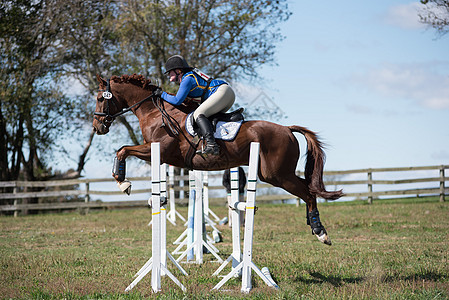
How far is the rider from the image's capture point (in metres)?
5.94

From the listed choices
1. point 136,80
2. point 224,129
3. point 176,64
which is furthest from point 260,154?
point 136,80

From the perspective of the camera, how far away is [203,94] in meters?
6.32

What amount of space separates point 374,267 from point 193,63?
16044 millimetres

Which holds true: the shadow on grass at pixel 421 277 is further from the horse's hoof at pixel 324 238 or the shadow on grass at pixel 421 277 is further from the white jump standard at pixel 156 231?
the white jump standard at pixel 156 231

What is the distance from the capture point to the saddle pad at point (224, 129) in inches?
238

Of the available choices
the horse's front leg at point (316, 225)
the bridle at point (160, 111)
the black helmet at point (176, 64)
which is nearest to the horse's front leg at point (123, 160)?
the bridle at point (160, 111)

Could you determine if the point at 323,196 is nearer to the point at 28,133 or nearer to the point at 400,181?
the point at 400,181

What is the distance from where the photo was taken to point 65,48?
21.9 m

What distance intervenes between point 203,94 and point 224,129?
0.60 m

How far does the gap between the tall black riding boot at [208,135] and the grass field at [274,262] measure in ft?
5.42

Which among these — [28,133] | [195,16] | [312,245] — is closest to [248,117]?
[195,16]

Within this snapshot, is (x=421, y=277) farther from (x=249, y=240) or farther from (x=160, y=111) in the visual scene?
(x=160, y=111)

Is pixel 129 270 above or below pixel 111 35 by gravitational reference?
below

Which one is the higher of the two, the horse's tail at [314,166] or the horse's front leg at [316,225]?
the horse's tail at [314,166]
